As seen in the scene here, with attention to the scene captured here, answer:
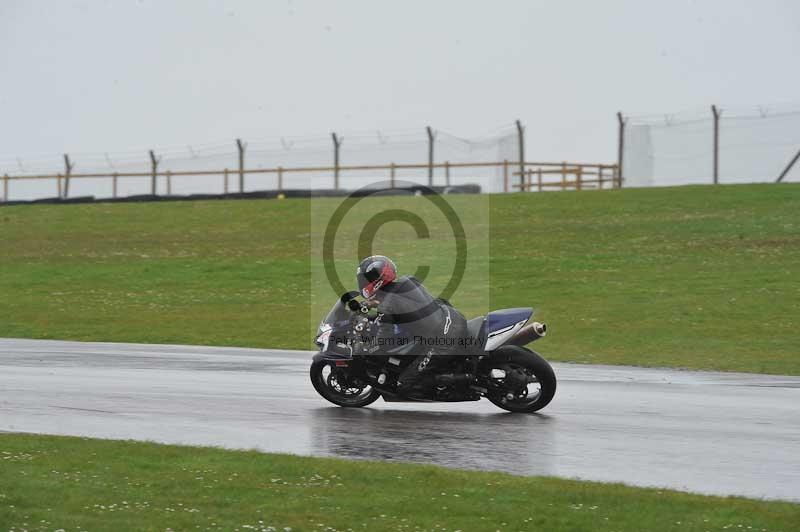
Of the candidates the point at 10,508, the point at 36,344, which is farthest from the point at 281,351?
the point at 10,508

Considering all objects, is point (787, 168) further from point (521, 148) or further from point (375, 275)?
point (375, 275)

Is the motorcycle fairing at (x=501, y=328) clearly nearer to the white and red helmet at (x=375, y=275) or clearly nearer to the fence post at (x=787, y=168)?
the white and red helmet at (x=375, y=275)

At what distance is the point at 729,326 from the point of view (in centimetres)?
2031

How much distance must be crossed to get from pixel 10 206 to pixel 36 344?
2744cm

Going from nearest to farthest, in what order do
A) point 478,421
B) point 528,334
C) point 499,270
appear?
point 478,421
point 528,334
point 499,270

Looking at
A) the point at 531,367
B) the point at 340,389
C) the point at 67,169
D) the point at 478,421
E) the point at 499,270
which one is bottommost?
the point at 478,421

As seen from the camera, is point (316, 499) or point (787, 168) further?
point (787, 168)

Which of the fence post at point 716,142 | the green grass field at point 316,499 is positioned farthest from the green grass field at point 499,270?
the green grass field at point 316,499

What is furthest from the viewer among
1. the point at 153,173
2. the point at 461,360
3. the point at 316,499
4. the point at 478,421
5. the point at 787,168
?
the point at 153,173

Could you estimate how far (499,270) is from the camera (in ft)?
89.9

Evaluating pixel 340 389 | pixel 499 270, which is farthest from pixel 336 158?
pixel 340 389

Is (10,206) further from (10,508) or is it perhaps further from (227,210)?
(10,508)

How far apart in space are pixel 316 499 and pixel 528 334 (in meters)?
4.67

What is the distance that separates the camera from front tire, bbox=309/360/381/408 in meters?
12.8
